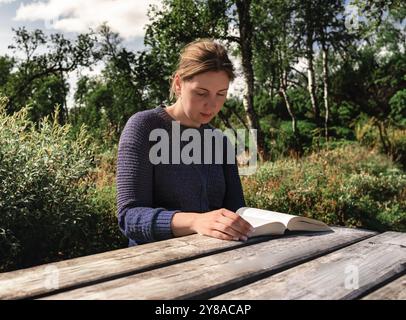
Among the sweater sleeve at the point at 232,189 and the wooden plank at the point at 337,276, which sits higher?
the sweater sleeve at the point at 232,189

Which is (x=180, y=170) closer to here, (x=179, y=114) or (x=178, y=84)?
(x=179, y=114)

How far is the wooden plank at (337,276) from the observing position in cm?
109

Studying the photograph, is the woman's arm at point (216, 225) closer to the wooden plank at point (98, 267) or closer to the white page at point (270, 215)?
the wooden plank at point (98, 267)

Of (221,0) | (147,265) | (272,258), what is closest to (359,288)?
(272,258)

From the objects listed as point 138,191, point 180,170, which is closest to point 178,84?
point 180,170

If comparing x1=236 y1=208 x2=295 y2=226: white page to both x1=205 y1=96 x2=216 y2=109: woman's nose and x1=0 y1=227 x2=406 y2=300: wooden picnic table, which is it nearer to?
x1=0 y1=227 x2=406 y2=300: wooden picnic table

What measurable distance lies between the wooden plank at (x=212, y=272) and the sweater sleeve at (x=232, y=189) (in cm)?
82

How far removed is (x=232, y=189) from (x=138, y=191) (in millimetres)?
664

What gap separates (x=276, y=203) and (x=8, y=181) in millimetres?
3911

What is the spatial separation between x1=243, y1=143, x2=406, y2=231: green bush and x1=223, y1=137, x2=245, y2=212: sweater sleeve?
4.01 metres

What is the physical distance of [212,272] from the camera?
48.9 inches

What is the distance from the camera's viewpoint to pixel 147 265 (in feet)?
4.30

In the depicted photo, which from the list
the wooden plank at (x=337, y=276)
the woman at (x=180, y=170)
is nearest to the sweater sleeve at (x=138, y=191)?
the woman at (x=180, y=170)

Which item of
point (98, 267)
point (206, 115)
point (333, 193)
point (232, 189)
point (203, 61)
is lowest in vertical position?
point (333, 193)
